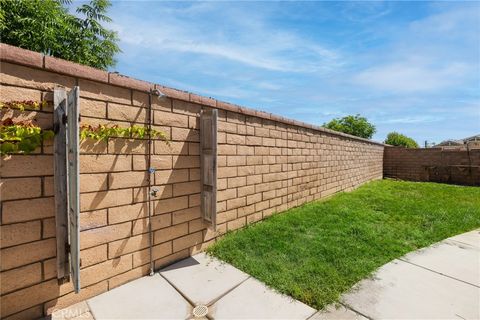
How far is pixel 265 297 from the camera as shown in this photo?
269 centimetres

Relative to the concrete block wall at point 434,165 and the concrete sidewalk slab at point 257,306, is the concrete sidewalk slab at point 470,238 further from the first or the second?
the concrete block wall at point 434,165

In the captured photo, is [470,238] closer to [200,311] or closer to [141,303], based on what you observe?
[200,311]

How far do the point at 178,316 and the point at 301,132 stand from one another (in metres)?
4.96

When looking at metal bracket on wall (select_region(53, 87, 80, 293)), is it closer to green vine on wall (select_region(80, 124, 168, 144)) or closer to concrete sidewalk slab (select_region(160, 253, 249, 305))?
green vine on wall (select_region(80, 124, 168, 144))

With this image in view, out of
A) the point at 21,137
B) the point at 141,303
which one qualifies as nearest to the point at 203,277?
the point at 141,303

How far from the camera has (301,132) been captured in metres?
6.29

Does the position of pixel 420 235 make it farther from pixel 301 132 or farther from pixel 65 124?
pixel 65 124

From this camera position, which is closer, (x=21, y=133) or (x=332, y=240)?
(x=21, y=133)

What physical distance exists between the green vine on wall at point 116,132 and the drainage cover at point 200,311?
197cm

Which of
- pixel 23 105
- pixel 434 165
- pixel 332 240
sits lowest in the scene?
pixel 332 240

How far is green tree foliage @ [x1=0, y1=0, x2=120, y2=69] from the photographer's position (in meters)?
7.83

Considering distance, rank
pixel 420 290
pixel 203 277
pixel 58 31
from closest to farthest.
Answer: pixel 420 290, pixel 203 277, pixel 58 31

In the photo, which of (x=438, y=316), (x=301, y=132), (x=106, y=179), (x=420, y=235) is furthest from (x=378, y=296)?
(x=301, y=132)

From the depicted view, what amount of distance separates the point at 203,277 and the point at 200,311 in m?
0.62
